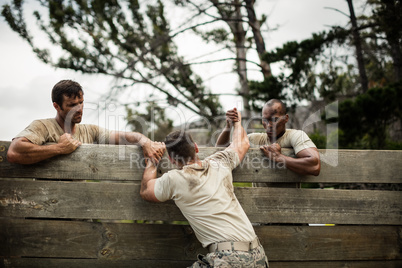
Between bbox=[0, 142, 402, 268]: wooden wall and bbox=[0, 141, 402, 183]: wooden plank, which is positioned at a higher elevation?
bbox=[0, 141, 402, 183]: wooden plank

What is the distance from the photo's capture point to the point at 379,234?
2.68m

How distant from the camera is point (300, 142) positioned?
2742mm

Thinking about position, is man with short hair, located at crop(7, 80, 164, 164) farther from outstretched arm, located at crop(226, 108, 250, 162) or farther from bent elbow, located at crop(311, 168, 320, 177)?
bent elbow, located at crop(311, 168, 320, 177)

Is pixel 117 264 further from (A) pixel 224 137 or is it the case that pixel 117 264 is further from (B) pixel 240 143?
(A) pixel 224 137

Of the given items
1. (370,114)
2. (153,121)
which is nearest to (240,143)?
(370,114)

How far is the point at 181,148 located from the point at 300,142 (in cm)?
110

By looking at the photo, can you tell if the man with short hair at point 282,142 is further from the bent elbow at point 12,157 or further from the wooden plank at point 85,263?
the bent elbow at point 12,157

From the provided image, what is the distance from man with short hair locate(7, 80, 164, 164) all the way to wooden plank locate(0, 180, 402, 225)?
254mm

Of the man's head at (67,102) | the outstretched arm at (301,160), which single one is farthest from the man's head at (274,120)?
the man's head at (67,102)

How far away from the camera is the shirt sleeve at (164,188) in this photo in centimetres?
217

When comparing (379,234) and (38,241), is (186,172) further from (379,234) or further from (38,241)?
(379,234)

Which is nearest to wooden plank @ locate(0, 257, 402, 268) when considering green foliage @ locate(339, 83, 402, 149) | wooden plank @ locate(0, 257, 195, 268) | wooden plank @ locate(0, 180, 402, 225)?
wooden plank @ locate(0, 257, 195, 268)

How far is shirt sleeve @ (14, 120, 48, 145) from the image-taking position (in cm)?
240

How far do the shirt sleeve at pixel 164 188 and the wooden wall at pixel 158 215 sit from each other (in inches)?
13.4
